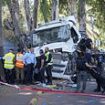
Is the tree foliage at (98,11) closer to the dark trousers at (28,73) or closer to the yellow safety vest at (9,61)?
the dark trousers at (28,73)

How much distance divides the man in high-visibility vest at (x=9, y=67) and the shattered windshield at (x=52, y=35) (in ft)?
11.4

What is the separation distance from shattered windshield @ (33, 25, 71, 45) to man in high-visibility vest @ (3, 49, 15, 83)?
3470 millimetres

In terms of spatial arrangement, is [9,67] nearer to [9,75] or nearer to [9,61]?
[9,61]

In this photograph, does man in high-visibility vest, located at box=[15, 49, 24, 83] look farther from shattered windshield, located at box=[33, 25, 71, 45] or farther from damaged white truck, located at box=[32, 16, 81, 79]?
shattered windshield, located at box=[33, 25, 71, 45]

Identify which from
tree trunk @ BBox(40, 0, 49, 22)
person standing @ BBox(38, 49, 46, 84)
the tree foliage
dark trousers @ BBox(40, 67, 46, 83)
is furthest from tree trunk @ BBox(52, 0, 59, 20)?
dark trousers @ BBox(40, 67, 46, 83)

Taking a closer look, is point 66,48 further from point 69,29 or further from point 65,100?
point 65,100

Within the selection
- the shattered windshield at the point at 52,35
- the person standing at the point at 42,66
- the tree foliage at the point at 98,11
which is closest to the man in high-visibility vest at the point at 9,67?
the person standing at the point at 42,66

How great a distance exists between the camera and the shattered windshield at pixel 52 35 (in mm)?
24609

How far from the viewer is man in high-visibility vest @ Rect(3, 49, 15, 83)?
2217 centimetres

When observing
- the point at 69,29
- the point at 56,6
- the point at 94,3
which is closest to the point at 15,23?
the point at 56,6

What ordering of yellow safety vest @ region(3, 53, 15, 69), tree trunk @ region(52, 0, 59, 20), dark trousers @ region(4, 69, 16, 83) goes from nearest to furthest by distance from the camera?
yellow safety vest @ region(3, 53, 15, 69) → dark trousers @ region(4, 69, 16, 83) → tree trunk @ region(52, 0, 59, 20)

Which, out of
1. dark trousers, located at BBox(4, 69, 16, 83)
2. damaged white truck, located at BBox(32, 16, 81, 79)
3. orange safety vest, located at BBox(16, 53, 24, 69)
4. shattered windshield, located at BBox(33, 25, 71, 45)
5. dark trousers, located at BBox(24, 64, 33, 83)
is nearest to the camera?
dark trousers, located at BBox(24, 64, 33, 83)

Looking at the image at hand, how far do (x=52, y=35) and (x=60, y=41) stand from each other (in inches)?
35.0

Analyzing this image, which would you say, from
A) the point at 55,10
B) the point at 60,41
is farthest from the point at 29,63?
the point at 55,10
